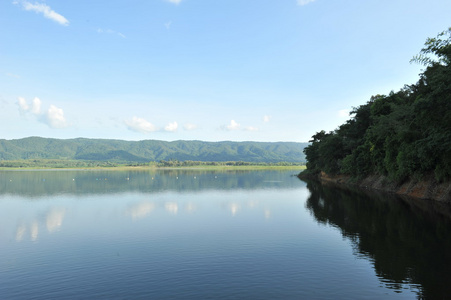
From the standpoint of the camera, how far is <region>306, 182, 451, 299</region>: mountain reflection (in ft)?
57.9

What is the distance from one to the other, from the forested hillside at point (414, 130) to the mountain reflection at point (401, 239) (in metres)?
7.35

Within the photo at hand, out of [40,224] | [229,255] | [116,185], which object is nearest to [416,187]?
[229,255]

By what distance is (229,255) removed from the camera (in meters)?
23.4

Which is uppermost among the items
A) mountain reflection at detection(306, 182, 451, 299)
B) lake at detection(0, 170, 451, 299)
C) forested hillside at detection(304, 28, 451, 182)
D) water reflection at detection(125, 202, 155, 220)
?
forested hillside at detection(304, 28, 451, 182)

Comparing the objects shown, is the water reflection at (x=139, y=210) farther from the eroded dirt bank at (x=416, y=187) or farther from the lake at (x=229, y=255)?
the eroded dirt bank at (x=416, y=187)

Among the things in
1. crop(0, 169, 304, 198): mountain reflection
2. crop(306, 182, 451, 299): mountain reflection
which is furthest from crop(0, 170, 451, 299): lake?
crop(0, 169, 304, 198): mountain reflection

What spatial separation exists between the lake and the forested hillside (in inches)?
342

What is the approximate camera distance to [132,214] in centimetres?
4362

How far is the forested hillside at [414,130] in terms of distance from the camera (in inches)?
1382

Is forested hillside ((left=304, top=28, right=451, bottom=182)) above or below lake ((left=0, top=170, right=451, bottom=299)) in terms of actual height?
above

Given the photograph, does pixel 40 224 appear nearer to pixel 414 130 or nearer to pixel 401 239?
pixel 401 239

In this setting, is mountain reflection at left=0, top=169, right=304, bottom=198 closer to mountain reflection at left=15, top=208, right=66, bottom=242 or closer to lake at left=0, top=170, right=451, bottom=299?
mountain reflection at left=15, top=208, right=66, bottom=242

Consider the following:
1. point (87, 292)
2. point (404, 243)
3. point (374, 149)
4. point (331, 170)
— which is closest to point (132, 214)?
point (87, 292)

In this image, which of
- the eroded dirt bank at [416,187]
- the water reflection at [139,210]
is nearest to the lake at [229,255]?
the water reflection at [139,210]
